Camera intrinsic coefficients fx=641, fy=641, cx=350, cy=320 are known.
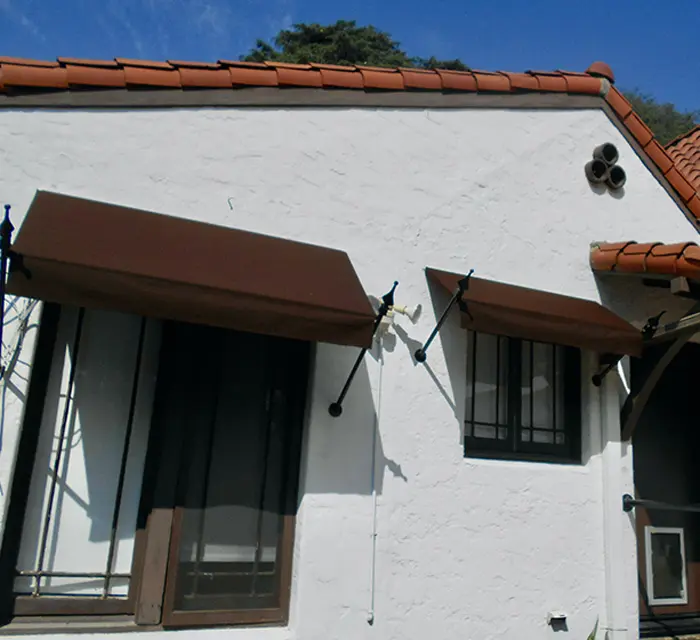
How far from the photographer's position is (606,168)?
556cm

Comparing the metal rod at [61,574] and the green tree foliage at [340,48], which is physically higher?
the green tree foliage at [340,48]

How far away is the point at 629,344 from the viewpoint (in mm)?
4797

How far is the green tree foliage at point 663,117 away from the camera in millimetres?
31641

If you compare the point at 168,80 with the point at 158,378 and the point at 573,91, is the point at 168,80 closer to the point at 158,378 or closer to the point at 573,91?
the point at 158,378

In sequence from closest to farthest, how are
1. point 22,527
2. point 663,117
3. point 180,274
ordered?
point 180,274 → point 22,527 → point 663,117

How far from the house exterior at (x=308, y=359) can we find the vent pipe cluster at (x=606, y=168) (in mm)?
238

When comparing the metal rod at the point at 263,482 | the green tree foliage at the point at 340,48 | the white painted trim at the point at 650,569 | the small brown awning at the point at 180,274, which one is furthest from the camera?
the green tree foliage at the point at 340,48

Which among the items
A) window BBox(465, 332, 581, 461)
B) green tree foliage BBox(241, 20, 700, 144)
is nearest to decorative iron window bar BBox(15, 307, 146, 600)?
window BBox(465, 332, 581, 461)

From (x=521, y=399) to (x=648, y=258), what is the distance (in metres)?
1.43

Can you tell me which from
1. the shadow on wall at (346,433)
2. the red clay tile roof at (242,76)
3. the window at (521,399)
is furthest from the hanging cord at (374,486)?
the red clay tile roof at (242,76)

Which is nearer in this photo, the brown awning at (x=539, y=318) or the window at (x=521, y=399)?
the brown awning at (x=539, y=318)

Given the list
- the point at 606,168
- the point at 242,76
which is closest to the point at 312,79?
the point at 242,76

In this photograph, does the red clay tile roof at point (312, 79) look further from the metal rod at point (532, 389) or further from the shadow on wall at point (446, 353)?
the metal rod at point (532, 389)

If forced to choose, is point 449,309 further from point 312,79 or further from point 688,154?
point 688,154
